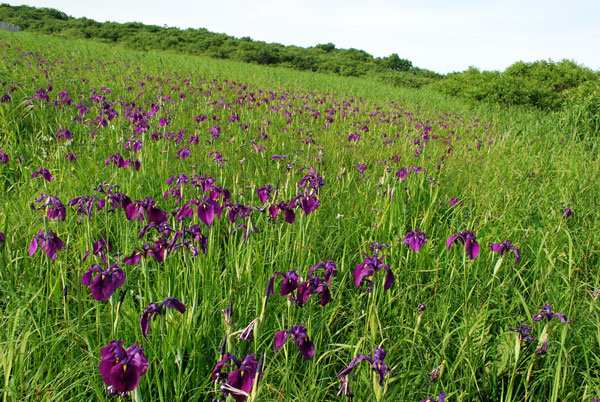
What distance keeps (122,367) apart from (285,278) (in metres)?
0.62

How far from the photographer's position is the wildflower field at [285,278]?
1.40 m

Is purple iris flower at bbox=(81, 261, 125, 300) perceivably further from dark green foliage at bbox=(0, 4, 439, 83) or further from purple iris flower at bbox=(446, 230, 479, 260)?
dark green foliage at bbox=(0, 4, 439, 83)

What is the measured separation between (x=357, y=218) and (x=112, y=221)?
1859 millimetres

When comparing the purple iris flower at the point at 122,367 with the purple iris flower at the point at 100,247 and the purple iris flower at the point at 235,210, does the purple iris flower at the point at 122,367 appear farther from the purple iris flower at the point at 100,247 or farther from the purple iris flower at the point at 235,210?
the purple iris flower at the point at 235,210

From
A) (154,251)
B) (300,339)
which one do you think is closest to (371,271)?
(300,339)

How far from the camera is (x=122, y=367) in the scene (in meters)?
0.93

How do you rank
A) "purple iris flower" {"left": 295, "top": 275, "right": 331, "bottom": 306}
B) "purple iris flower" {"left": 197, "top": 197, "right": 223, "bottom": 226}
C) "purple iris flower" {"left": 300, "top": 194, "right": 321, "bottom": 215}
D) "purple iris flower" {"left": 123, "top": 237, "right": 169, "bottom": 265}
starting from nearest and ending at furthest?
"purple iris flower" {"left": 295, "top": 275, "right": 331, "bottom": 306}
"purple iris flower" {"left": 123, "top": 237, "right": 169, "bottom": 265}
"purple iris flower" {"left": 197, "top": 197, "right": 223, "bottom": 226}
"purple iris flower" {"left": 300, "top": 194, "right": 321, "bottom": 215}

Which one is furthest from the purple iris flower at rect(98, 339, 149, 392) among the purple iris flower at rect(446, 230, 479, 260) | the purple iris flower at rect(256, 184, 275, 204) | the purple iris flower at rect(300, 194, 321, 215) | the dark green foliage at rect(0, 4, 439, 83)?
the dark green foliage at rect(0, 4, 439, 83)

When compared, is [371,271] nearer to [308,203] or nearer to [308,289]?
[308,289]

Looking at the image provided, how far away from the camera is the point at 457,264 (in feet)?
7.81

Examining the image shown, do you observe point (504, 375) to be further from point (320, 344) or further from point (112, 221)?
point (112, 221)

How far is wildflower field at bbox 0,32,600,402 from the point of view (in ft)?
4.60

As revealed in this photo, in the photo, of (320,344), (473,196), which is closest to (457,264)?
(320,344)

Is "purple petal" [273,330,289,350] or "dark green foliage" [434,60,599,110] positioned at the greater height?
"dark green foliage" [434,60,599,110]
